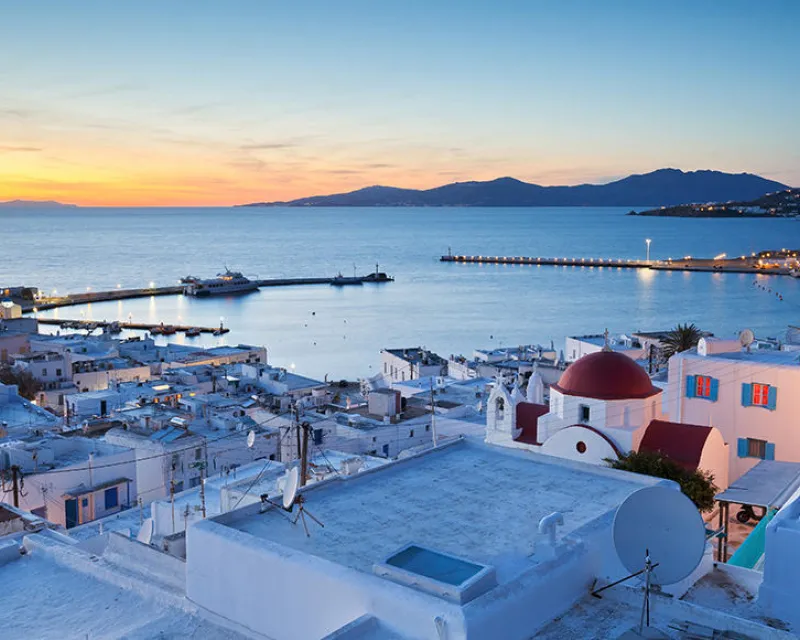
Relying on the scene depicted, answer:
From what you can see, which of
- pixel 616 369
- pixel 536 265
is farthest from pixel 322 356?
pixel 536 265

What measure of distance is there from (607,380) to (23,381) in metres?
34.9

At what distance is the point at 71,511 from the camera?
883 inches

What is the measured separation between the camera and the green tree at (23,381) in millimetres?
43469

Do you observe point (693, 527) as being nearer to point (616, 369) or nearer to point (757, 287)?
point (616, 369)

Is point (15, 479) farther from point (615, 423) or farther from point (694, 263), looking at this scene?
point (694, 263)

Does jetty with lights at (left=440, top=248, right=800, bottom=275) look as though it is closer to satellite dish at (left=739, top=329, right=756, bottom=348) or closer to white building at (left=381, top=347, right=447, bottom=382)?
white building at (left=381, top=347, right=447, bottom=382)

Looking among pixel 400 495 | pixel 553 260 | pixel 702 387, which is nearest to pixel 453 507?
pixel 400 495

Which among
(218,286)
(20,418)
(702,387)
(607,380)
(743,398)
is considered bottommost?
(218,286)

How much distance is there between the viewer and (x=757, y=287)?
11488 centimetres

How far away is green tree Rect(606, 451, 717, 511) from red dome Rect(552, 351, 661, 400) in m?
1.80

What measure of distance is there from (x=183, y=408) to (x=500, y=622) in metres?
27.3

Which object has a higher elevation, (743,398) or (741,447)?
(743,398)

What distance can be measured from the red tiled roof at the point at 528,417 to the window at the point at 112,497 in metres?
11.4

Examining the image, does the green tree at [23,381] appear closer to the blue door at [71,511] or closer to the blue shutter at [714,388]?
the blue door at [71,511]
